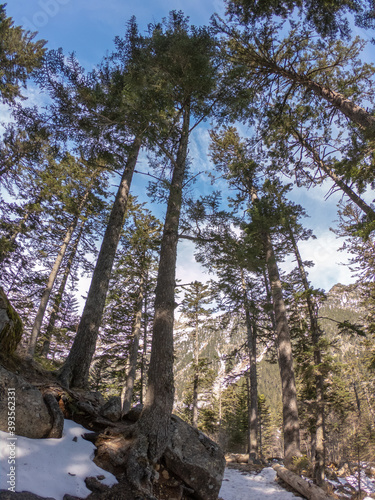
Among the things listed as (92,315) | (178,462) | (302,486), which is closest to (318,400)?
(302,486)

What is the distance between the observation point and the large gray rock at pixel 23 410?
342 centimetres

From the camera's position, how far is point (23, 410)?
12.0 ft

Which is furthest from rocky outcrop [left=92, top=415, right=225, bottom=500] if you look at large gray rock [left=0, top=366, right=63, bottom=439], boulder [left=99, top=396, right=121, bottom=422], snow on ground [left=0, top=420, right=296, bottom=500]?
large gray rock [left=0, top=366, right=63, bottom=439]

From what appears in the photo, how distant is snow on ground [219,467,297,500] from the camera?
6404 mm

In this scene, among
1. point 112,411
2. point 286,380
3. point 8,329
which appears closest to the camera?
point 8,329

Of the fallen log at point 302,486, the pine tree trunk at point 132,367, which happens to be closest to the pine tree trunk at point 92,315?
the fallen log at point 302,486

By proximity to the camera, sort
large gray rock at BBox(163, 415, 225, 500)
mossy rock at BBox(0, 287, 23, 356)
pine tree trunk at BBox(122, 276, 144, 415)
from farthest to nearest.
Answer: pine tree trunk at BBox(122, 276, 144, 415), mossy rock at BBox(0, 287, 23, 356), large gray rock at BBox(163, 415, 225, 500)

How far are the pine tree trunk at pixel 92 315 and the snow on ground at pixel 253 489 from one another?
16.2ft

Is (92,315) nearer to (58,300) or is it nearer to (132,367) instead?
(132,367)

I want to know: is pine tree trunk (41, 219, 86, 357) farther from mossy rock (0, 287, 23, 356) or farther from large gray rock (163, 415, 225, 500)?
large gray rock (163, 415, 225, 500)

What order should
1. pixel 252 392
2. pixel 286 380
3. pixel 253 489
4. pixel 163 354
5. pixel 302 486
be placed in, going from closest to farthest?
1. pixel 163 354
2. pixel 302 486
3. pixel 253 489
4. pixel 286 380
5. pixel 252 392

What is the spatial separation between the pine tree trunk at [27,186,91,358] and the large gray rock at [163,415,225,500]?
868cm

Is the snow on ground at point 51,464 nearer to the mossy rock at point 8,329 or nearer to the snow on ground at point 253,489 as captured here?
the mossy rock at point 8,329

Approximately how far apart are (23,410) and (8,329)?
1.85 m
